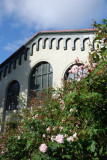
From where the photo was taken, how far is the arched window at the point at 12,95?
14406 millimetres

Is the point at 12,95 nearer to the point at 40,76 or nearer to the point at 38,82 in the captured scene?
the point at 38,82

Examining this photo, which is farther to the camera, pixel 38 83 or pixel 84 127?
pixel 38 83

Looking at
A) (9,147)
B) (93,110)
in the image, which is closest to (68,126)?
(93,110)

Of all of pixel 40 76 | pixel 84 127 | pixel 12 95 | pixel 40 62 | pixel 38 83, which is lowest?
pixel 84 127

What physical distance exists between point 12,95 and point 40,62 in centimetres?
403

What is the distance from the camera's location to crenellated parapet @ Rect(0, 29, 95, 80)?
11892 mm

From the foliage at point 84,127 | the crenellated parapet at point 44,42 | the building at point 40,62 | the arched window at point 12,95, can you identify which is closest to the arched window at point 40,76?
the building at point 40,62

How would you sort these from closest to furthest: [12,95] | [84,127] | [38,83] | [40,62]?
[84,127] → [38,83] → [40,62] → [12,95]

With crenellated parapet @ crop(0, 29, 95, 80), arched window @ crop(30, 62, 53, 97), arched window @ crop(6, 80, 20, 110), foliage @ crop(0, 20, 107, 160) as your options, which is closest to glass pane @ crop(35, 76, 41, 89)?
arched window @ crop(30, 62, 53, 97)

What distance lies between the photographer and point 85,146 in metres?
3.19

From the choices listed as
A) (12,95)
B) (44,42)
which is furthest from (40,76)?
(12,95)

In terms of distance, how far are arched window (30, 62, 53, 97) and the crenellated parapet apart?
1377mm

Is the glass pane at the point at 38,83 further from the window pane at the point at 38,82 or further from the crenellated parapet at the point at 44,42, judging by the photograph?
the crenellated parapet at the point at 44,42

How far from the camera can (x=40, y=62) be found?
530 inches
